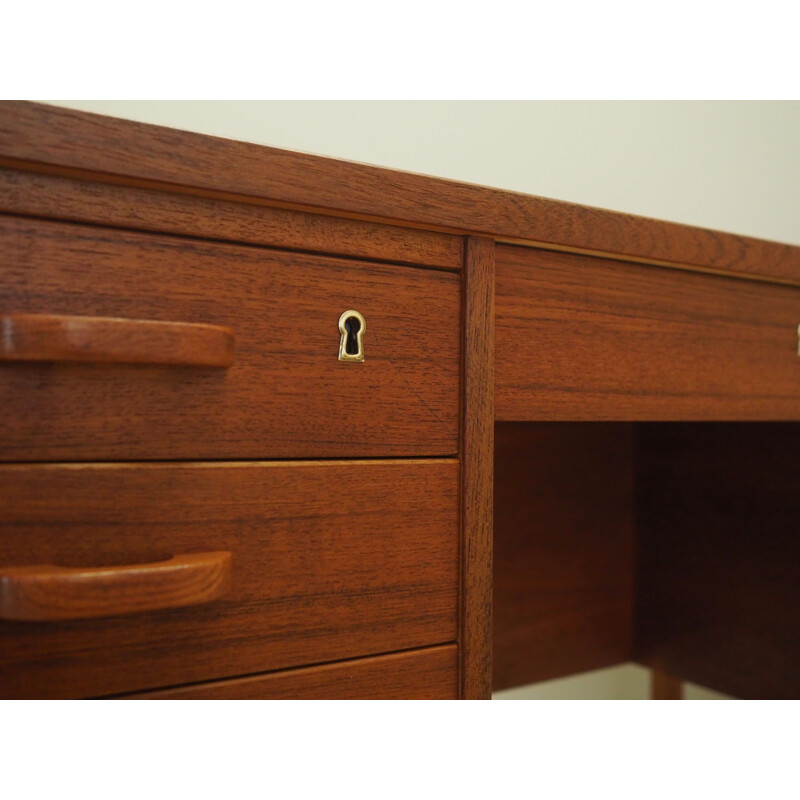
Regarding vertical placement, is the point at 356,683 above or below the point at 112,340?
below

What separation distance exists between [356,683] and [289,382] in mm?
233

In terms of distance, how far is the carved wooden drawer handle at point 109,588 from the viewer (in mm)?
460

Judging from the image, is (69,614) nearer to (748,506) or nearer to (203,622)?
(203,622)

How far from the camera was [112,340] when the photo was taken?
1.60 feet

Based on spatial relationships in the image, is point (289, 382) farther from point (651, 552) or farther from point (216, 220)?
point (651, 552)

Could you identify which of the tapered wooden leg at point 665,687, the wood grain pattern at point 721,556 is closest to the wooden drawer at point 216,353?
the wood grain pattern at point 721,556

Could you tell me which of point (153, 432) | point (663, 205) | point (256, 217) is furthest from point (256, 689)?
point (663, 205)

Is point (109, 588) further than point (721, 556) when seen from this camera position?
No

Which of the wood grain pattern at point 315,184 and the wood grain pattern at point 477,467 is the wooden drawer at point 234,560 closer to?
the wood grain pattern at point 477,467

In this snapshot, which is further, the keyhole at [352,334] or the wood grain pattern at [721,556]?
the wood grain pattern at [721,556]

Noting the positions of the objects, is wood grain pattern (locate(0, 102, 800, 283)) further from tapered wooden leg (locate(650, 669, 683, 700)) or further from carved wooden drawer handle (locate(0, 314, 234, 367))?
tapered wooden leg (locate(650, 669, 683, 700))

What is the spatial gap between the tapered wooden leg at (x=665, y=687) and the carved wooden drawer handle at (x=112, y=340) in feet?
3.50

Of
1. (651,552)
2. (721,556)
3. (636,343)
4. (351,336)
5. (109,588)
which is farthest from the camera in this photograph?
(651,552)

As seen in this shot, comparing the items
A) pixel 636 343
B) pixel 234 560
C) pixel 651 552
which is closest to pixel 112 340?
pixel 234 560
